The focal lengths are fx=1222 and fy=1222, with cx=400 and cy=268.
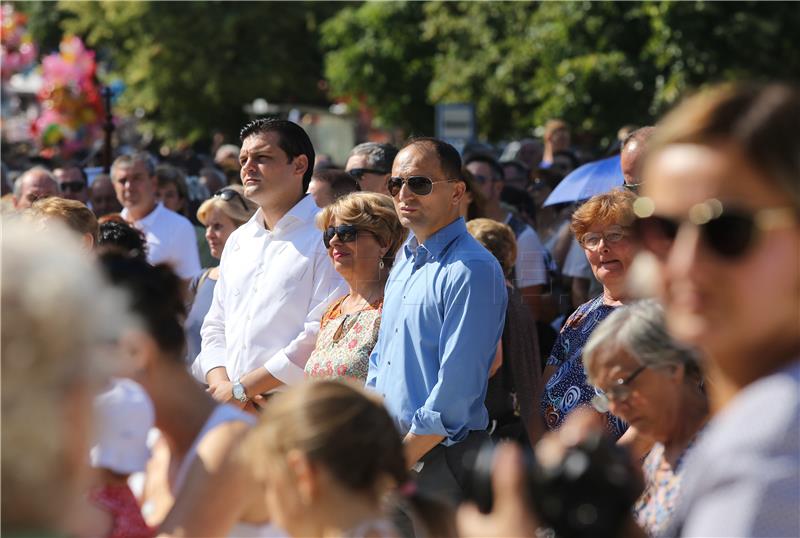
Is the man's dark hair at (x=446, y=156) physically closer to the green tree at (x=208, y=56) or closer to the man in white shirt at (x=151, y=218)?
the man in white shirt at (x=151, y=218)

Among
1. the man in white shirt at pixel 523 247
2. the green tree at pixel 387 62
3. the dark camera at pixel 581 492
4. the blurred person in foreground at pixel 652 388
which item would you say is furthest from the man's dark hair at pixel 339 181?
the green tree at pixel 387 62

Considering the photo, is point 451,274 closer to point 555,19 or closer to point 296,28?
point 555,19

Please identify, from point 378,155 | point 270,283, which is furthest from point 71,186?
point 270,283

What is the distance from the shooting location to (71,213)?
17.1 ft

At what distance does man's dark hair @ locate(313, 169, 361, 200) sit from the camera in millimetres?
6770

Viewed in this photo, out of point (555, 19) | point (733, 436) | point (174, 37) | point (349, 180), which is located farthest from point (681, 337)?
point (174, 37)

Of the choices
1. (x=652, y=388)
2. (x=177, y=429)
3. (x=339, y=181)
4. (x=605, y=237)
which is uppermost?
(x=177, y=429)

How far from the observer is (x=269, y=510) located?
2600mm

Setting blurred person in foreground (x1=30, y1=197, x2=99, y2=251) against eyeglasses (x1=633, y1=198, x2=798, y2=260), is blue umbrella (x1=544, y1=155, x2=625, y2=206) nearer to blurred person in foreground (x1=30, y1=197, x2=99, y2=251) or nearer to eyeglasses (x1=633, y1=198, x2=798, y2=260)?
blurred person in foreground (x1=30, y1=197, x2=99, y2=251)

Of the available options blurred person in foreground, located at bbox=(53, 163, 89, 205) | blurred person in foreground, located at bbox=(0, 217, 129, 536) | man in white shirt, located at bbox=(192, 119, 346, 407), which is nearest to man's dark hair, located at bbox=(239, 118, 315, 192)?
man in white shirt, located at bbox=(192, 119, 346, 407)

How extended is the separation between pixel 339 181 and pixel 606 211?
2.55 m

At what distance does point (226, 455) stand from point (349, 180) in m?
4.35

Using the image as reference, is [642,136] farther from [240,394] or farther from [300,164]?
[240,394]

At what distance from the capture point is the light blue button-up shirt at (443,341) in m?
4.26
